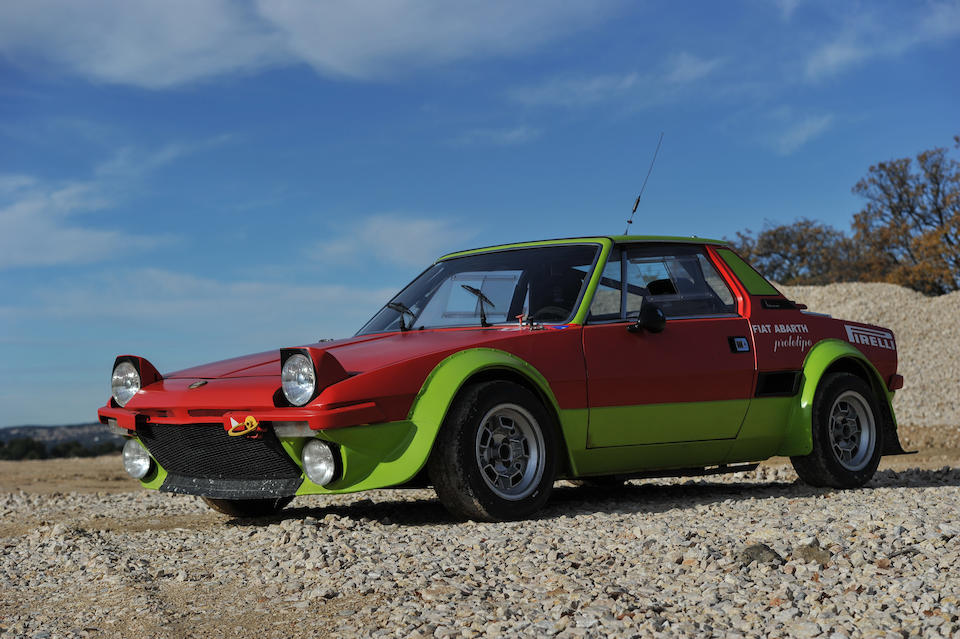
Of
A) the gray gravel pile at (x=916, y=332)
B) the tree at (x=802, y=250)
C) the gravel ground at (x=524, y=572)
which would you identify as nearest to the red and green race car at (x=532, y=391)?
the gravel ground at (x=524, y=572)

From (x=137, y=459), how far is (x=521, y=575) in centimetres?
332

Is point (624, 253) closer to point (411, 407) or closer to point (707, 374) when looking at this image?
point (707, 374)

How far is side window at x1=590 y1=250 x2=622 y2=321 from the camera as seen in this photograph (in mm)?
6492

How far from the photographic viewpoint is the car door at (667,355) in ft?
20.8

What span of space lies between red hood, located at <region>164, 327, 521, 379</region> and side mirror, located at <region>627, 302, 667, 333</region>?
80cm

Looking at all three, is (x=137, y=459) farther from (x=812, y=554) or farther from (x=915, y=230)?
(x=915, y=230)

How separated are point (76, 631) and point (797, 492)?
5.08 meters

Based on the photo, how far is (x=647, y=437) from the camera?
21.4ft

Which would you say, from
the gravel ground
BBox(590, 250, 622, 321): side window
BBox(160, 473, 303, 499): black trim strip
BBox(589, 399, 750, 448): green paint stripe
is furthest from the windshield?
BBox(160, 473, 303, 499): black trim strip

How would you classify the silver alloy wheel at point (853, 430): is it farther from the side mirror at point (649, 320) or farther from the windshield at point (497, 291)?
the windshield at point (497, 291)

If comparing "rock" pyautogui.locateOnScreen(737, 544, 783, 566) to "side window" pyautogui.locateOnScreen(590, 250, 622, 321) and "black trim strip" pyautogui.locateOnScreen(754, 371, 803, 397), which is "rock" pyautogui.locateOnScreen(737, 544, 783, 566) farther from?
"black trim strip" pyautogui.locateOnScreen(754, 371, 803, 397)

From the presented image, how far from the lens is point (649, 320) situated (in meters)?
6.41

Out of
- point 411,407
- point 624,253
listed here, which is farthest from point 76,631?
point 624,253

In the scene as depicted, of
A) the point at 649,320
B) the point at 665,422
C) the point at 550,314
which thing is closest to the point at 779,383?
the point at 665,422
